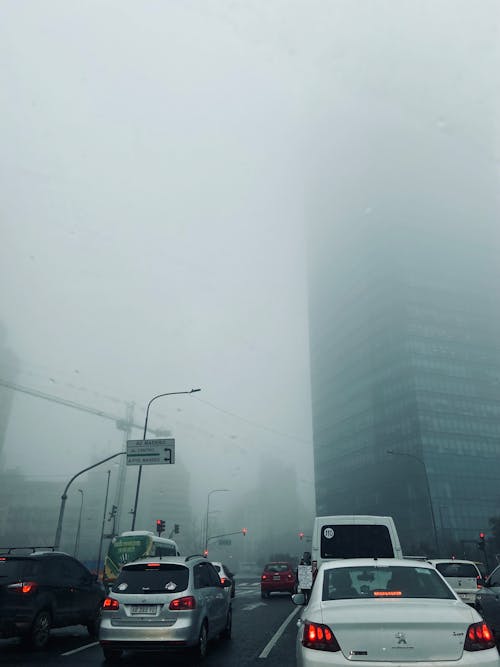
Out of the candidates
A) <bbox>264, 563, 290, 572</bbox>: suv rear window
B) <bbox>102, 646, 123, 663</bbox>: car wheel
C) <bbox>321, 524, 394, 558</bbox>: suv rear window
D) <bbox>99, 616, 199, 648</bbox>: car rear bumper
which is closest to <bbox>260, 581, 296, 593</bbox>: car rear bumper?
<bbox>264, 563, 290, 572</bbox>: suv rear window

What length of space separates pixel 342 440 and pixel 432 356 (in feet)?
111

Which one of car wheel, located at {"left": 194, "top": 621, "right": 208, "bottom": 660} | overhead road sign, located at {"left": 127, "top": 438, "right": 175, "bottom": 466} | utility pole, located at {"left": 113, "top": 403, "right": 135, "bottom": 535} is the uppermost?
utility pole, located at {"left": 113, "top": 403, "right": 135, "bottom": 535}

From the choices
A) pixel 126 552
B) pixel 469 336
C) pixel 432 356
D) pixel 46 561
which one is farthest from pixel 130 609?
pixel 469 336

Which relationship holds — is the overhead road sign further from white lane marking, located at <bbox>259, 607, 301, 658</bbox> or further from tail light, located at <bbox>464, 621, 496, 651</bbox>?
tail light, located at <bbox>464, 621, 496, 651</bbox>

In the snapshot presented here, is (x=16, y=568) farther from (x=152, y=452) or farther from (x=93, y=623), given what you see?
(x=152, y=452)

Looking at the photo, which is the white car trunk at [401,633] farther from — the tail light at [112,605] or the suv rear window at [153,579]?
the tail light at [112,605]

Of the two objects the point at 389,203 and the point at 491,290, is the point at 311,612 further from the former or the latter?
the point at 389,203

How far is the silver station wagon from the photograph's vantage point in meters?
7.86

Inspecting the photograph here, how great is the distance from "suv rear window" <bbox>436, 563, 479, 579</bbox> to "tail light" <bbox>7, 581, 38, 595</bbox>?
11.1 m

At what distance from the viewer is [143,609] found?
8.05 meters

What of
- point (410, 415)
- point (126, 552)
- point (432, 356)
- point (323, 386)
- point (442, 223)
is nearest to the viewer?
point (126, 552)

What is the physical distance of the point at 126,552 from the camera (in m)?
28.1

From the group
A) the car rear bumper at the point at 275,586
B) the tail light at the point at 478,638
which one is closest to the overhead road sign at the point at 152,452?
the car rear bumper at the point at 275,586

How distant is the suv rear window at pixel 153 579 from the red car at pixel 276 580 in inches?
699
